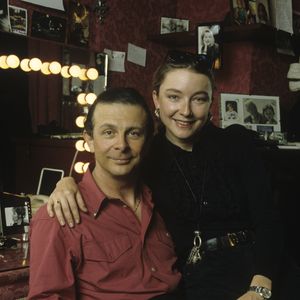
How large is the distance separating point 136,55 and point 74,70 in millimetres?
677

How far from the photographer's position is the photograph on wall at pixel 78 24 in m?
2.76

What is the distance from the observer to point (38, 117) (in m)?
2.48

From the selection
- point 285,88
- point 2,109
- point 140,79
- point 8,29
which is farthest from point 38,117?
point 285,88

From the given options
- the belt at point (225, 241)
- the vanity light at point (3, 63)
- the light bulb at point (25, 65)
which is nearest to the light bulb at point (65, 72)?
the light bulb at point (25, 65)

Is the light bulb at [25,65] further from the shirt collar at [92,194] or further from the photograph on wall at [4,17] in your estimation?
the shirt collar at [92,194]

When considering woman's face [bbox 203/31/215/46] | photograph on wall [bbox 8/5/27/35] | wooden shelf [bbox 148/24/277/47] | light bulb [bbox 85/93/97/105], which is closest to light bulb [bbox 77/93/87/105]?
light bulb [bbox 85/93/97/105]

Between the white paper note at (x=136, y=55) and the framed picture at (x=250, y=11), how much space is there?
697 mm

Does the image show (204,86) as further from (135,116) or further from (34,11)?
(34,11)

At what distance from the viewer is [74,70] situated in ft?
9.05

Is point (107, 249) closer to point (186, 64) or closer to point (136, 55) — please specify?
point (186, 64)

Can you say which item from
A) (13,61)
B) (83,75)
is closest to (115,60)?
(83,75)

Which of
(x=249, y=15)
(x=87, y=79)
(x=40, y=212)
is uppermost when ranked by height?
(x=249, y=15)

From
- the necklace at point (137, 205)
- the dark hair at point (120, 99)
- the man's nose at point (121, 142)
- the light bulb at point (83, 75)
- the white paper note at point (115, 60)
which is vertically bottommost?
the necklace at point (137, 205)

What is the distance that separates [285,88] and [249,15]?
2.40ft
